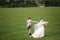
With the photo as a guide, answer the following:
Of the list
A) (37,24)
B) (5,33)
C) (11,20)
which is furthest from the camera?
(11,20)

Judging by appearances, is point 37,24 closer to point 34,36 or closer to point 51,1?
point 34,36

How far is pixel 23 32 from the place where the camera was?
365 centimetres

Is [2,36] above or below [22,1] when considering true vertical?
below

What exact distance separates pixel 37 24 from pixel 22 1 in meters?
0.44

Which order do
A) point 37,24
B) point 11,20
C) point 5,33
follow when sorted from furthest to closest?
point 11,20
point 5,33
point 37,24

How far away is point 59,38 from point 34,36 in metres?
0.40

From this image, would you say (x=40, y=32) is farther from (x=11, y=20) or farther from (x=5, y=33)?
(x=11, y=20)

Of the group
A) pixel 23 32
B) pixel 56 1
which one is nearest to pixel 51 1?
pixel 56 1

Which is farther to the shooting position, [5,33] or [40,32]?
[5,33]

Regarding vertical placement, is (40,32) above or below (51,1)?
below

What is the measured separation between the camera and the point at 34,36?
3.41 metres

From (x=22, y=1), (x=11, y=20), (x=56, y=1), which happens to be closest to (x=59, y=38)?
(x=56, y=1)

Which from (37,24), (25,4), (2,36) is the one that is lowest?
(2,36)

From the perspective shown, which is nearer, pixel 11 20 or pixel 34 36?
pixel 34 36
